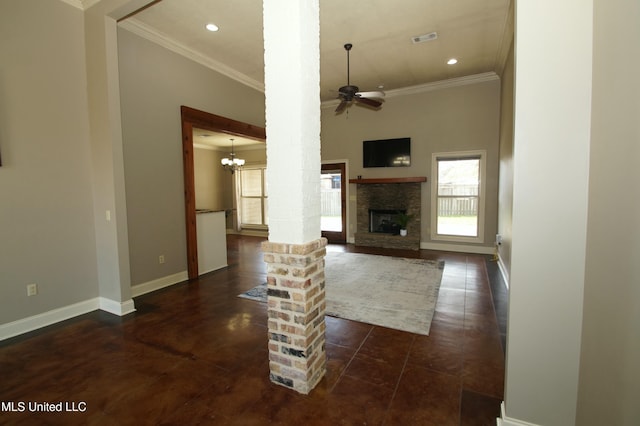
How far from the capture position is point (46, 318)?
9.43 ft

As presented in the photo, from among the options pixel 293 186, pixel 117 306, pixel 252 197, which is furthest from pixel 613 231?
pixel 252 197

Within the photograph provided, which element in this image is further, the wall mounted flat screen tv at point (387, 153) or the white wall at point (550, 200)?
the wall mounted flat screen tv at point (387, 153)

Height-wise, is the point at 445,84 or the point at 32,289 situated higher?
the point at 445,84

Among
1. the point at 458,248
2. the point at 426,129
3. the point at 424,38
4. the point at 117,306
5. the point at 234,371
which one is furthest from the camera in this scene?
the point at 426,129

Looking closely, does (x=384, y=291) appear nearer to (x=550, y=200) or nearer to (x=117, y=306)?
(x=550, y=200)

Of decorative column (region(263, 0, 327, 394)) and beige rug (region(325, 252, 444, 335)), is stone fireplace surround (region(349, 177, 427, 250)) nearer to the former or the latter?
beige rug (region(325, 252, 444, 335))

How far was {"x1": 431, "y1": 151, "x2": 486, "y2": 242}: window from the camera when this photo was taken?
226 inches

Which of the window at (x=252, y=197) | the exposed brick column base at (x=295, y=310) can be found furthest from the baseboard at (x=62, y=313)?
the window at (x=252, y=197)

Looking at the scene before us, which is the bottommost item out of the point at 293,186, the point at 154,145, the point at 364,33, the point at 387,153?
the point at 293,186

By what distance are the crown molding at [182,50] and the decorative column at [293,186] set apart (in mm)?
2834

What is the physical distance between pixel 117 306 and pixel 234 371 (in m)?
1.94

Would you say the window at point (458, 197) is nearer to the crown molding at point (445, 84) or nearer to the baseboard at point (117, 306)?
the crown molding at point (445, 84)

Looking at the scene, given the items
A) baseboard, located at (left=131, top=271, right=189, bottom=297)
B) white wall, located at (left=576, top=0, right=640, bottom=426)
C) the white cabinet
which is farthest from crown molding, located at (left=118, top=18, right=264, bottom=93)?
white wall, located at (left=576, top=0, right=640, bottom=426)

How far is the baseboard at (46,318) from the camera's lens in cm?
263
